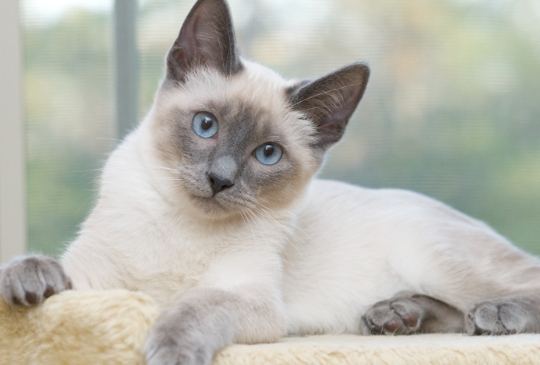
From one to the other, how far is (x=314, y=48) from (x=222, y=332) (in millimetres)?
1741

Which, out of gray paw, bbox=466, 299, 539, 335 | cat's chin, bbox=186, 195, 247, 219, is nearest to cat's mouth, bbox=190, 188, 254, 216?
cat's chin, bbox=186, 195, 247, 219

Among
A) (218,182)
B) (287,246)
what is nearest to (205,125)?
(218,182)

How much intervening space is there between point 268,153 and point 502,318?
0.71 m

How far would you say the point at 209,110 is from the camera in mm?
1541

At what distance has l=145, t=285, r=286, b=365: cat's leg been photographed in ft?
3.47

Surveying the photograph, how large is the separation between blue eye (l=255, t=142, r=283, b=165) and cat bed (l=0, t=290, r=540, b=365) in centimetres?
50

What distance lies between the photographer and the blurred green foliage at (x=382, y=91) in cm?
264

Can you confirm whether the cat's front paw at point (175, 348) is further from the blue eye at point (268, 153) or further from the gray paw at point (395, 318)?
the gray paw at point (395, 318)

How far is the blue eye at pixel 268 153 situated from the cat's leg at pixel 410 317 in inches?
20.9

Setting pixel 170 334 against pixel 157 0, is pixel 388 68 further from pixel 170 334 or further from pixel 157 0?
pixel 170 334

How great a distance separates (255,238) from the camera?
1542mm

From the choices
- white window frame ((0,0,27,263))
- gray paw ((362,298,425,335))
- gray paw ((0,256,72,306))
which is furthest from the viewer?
white window frame ((0,0,27,263))

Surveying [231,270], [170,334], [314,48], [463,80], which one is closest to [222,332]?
[170,334]

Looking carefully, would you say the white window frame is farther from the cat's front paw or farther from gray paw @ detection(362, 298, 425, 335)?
the cat's front paw
